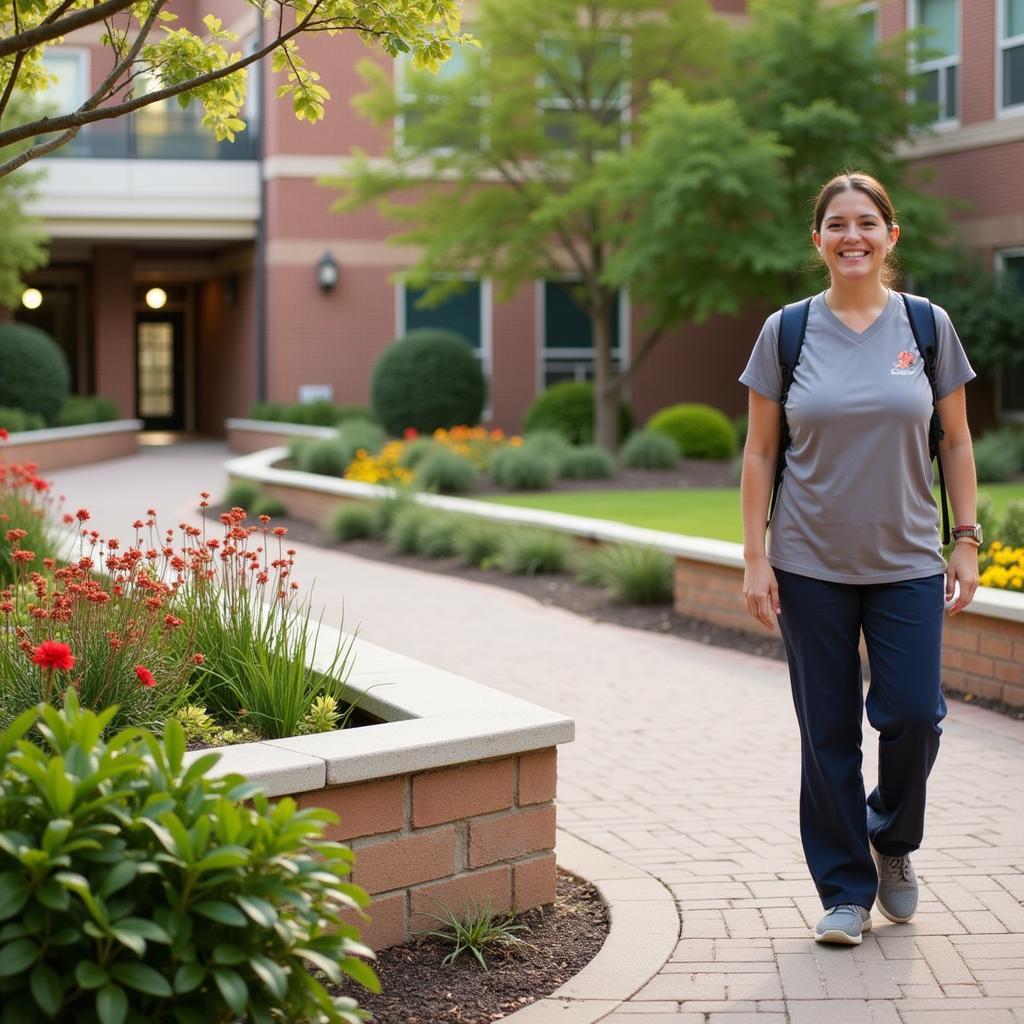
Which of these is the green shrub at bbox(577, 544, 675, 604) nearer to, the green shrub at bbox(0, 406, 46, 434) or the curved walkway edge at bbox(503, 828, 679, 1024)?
the curved walkway edge at bbox(503, 828, 679, 1024)

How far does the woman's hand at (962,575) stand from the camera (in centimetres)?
411

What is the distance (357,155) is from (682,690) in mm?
14290

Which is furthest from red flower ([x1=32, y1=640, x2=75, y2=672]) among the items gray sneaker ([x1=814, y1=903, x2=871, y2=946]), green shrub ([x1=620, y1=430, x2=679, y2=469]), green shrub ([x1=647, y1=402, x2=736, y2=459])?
green shrub ([x1=647, y1=402, x2=736, y2=459])

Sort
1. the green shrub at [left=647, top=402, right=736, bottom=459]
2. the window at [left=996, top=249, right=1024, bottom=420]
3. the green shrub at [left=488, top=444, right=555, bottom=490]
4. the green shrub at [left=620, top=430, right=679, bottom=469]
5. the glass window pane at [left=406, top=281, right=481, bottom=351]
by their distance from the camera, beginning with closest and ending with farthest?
the green shrub at [left=488, top=444, right=555, bottom=490], the green shrub at [left=620, top=430, right=679, bottom=469], the window at [left=996, top=249, right=1024, bottom=420], the green shrub at [left=647, top=402, right=736, bottom=459], the glass window pane at [left=406, top=281, right=481, bottom=351]

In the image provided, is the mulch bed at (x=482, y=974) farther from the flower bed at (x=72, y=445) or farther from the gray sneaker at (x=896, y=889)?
the flower bed at (x=72, y=445)

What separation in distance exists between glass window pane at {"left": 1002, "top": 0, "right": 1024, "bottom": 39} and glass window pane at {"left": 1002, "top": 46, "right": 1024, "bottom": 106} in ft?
0.66

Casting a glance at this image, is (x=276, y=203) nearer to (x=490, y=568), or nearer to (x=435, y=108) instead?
(x=435, y=108)

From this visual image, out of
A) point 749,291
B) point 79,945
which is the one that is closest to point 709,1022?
point 79,945

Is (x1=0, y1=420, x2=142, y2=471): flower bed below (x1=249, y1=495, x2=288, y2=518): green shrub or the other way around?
the other way around

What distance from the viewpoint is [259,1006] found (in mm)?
2824

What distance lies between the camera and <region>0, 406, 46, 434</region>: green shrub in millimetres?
22578

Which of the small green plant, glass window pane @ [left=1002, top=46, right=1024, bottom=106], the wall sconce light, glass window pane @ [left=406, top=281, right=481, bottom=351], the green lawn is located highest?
glass window pane @ [left=1002, top=46, right=1024, bottom=106]

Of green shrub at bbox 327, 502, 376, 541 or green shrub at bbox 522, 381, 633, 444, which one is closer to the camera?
green shrub at bbox 327, 502, 376, 541

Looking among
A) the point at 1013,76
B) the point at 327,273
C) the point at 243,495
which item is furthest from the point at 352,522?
the point at 327,273
